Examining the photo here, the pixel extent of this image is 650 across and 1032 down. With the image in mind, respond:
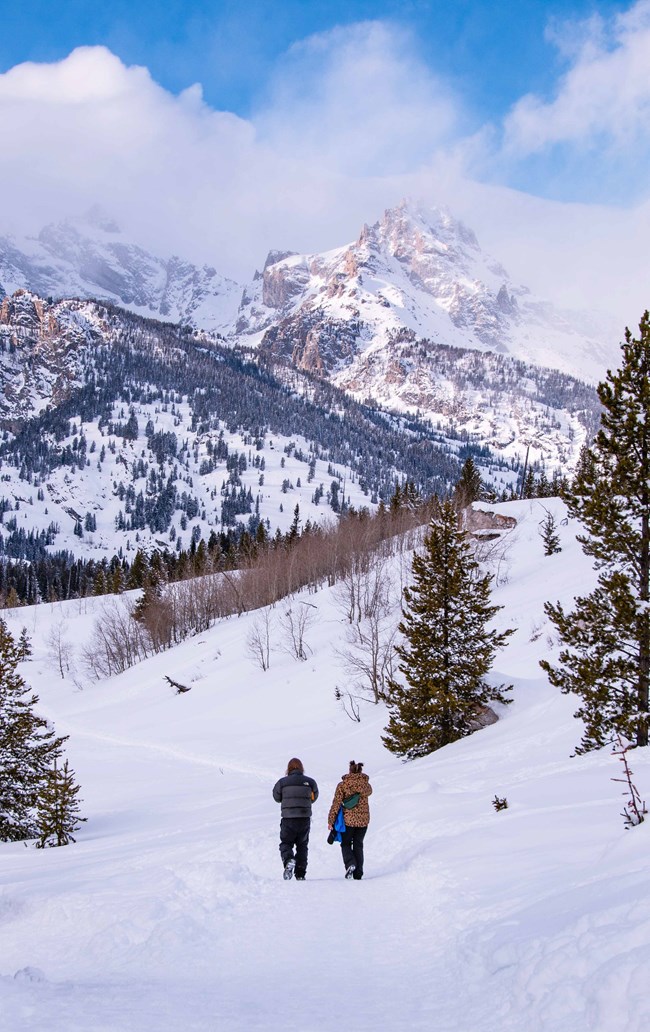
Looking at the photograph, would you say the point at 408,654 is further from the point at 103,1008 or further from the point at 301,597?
the point at 301,597

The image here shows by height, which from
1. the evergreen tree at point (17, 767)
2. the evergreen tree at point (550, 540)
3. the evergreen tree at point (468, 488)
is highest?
the evergreen tree at point (468, 488)

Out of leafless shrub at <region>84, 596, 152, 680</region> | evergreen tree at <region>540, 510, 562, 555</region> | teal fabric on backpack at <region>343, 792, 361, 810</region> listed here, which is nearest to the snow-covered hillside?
teal fabric on backpack at <region>343, 792, 361, 810</region>

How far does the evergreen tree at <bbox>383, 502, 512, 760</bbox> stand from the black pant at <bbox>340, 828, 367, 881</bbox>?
1064 centimetres

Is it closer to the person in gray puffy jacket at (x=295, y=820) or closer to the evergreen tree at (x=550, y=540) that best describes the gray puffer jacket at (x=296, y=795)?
the person in gray puffy jacket at (x=295, y=820)

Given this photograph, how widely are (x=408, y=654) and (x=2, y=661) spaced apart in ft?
42.4

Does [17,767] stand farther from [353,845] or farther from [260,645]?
[260,645]

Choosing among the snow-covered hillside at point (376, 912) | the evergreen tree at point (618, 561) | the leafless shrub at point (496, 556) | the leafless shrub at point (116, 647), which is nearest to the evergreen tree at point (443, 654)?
the snow-covered hillside at point (376, 912)

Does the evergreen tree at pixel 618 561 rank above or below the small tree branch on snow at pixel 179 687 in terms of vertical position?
above

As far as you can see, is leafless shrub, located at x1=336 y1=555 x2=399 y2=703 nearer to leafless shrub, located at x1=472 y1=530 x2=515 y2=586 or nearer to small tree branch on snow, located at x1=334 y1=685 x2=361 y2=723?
small tree branch on snow, located at x1=334 y1=685 x2=361 y2=723

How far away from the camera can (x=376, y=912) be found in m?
8.09

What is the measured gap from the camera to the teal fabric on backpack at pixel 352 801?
10.7 meters

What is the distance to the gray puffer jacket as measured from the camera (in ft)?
34.5

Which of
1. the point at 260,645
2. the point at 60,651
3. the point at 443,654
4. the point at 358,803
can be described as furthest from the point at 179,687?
the point at 358,803

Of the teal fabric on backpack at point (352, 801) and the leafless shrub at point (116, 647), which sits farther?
the leafless shrub at point (116, 647)
